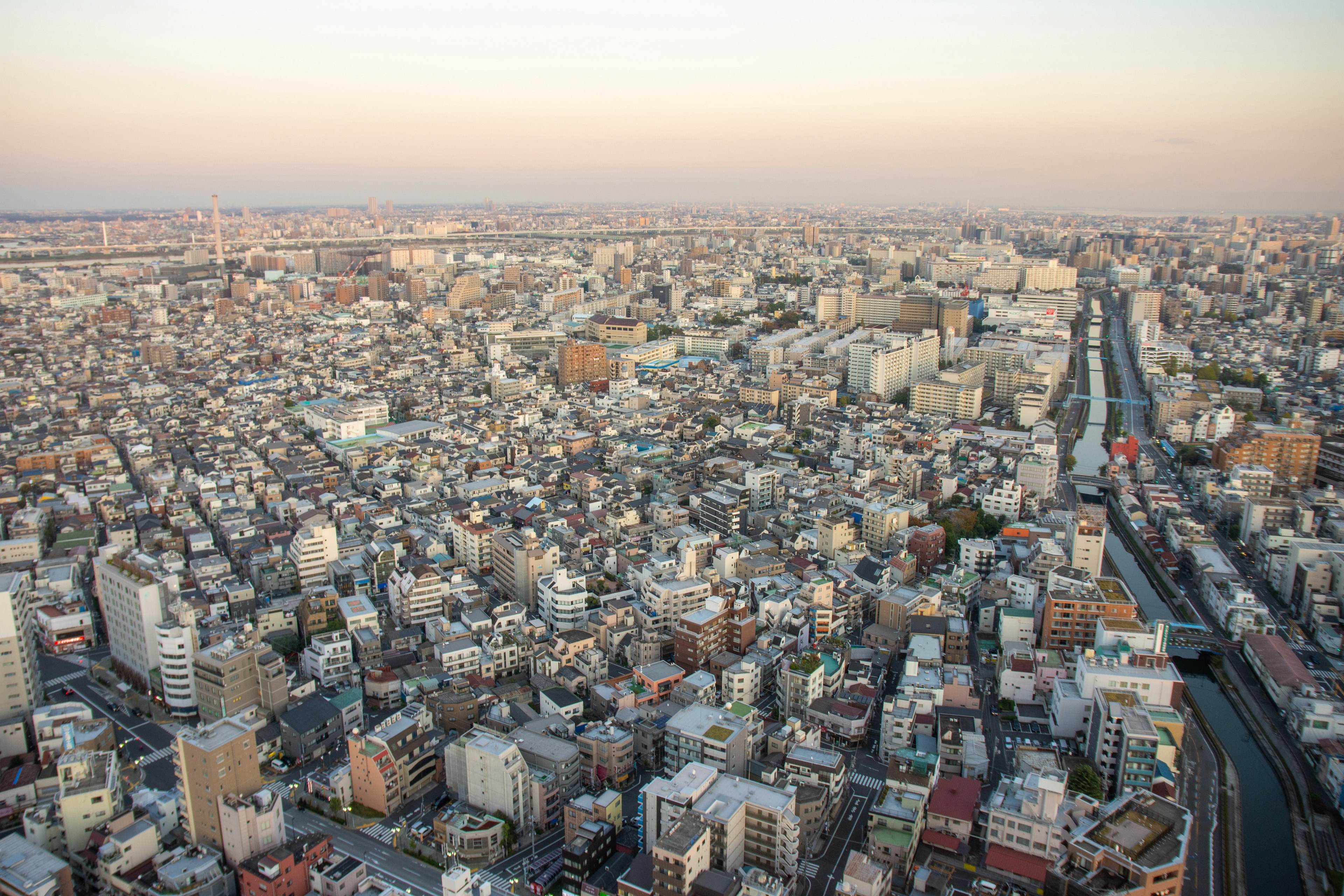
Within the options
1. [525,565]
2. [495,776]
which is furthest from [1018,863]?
[525,565]

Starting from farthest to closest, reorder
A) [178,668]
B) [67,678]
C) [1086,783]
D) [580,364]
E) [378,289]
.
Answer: [378,289] < [580,364] < [67,678] < [178,668] < [1086,783]

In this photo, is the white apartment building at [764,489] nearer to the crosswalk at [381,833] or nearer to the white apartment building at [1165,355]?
the crosswalk at [381,833]

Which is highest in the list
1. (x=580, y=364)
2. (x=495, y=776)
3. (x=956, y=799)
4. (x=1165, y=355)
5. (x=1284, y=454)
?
(x=1165, y=355)

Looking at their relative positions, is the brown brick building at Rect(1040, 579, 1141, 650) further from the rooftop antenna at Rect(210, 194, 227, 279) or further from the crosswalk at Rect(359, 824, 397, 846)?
the rooftop antenna at Rect(210, 194, 227, 279)

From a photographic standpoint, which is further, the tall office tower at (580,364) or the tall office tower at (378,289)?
the tall office tower at (378,289)

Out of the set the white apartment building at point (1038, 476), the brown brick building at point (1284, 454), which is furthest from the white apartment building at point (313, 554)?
the brown brick building at point (1284, 454)

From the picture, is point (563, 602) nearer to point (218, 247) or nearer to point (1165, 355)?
point (1165, 355)

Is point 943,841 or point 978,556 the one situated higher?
point 978,556

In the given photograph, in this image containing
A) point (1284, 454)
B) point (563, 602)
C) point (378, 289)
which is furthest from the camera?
point (378, 289)
